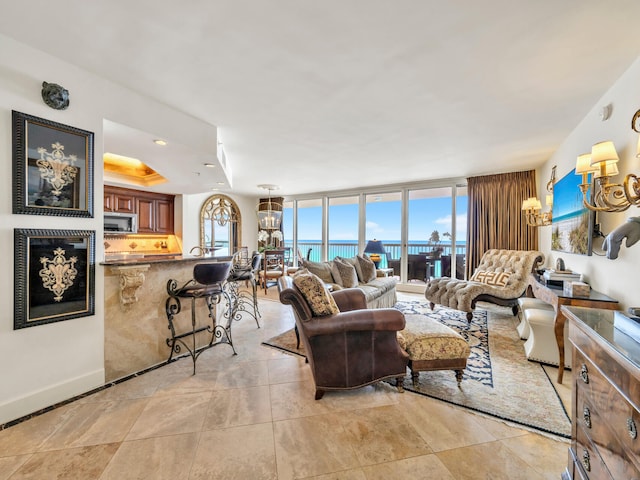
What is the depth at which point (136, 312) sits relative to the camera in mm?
2461

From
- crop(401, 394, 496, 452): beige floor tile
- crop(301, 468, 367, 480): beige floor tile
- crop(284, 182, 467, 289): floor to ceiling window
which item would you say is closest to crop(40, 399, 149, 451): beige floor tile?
crop(301, 468, 367, 480): beige floor tile

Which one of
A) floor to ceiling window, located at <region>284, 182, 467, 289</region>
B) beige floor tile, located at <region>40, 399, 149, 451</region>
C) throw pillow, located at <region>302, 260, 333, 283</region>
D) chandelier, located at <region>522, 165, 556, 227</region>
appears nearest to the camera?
beige floor tile, located at <region>40, 399, 149, 451</region>

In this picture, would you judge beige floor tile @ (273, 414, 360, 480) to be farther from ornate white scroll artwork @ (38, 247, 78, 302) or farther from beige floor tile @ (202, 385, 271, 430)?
ornate white scroll artwork @ (38, 247, 78, 302)

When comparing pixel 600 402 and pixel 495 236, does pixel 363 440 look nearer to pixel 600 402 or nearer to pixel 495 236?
pixel 600 402

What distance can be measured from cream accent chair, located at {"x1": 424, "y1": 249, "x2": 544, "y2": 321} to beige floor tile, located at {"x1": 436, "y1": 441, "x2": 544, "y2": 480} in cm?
251

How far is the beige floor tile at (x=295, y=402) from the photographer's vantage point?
6.20 feet

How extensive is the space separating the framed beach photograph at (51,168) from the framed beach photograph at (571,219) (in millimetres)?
3843

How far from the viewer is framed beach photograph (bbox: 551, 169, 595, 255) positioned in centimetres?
252

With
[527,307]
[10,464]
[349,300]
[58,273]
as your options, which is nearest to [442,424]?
[349,300]

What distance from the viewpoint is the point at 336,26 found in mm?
1580

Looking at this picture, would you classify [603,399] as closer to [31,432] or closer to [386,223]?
[31,432]

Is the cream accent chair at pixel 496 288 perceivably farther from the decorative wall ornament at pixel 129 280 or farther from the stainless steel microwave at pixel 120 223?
the stainless steel microwave at pixel 120 223

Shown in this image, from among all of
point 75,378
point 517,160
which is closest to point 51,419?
point 75,378

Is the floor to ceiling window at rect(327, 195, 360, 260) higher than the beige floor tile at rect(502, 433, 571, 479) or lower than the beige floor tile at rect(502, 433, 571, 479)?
higher
